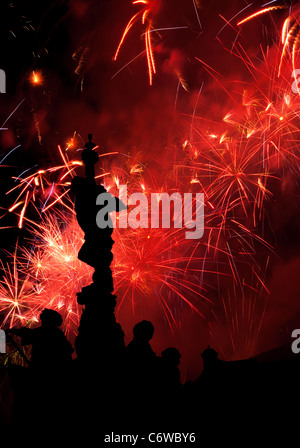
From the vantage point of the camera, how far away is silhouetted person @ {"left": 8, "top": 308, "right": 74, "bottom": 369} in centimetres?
525

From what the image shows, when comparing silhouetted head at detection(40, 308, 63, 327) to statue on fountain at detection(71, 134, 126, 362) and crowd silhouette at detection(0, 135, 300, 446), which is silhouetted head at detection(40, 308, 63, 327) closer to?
crowd silhouette at detection(0, 135, 300, 446)

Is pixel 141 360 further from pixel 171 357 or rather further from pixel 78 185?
pixel 78 185

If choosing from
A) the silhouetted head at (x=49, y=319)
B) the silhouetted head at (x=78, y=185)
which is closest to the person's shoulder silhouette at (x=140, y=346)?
the silhouetted head at (x=49, y=319)

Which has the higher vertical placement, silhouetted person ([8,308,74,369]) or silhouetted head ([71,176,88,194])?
silhouetted head ([71,176,88,194])

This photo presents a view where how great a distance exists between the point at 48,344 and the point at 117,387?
1200 millimetres

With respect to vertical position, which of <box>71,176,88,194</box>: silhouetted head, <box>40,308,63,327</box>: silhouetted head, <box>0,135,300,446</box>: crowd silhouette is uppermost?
<box>71,176,88,194</box>: silhouetted head

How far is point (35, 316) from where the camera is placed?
13992 mm

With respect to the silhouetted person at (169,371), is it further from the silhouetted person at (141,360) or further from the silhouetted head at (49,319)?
the silhouetted head at (49,319)

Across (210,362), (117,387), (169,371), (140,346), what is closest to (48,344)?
(117,387)

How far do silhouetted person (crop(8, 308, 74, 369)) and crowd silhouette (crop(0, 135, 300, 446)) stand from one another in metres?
0.01

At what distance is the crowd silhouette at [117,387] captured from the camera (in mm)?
4855

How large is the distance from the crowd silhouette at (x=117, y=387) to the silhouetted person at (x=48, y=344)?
0.6 inches

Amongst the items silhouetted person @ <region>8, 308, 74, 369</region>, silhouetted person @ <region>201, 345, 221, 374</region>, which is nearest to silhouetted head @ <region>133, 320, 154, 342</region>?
silhouetted person @ <region>201, 345, 221, 374</region>

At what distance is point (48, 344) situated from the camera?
5.38 metres
